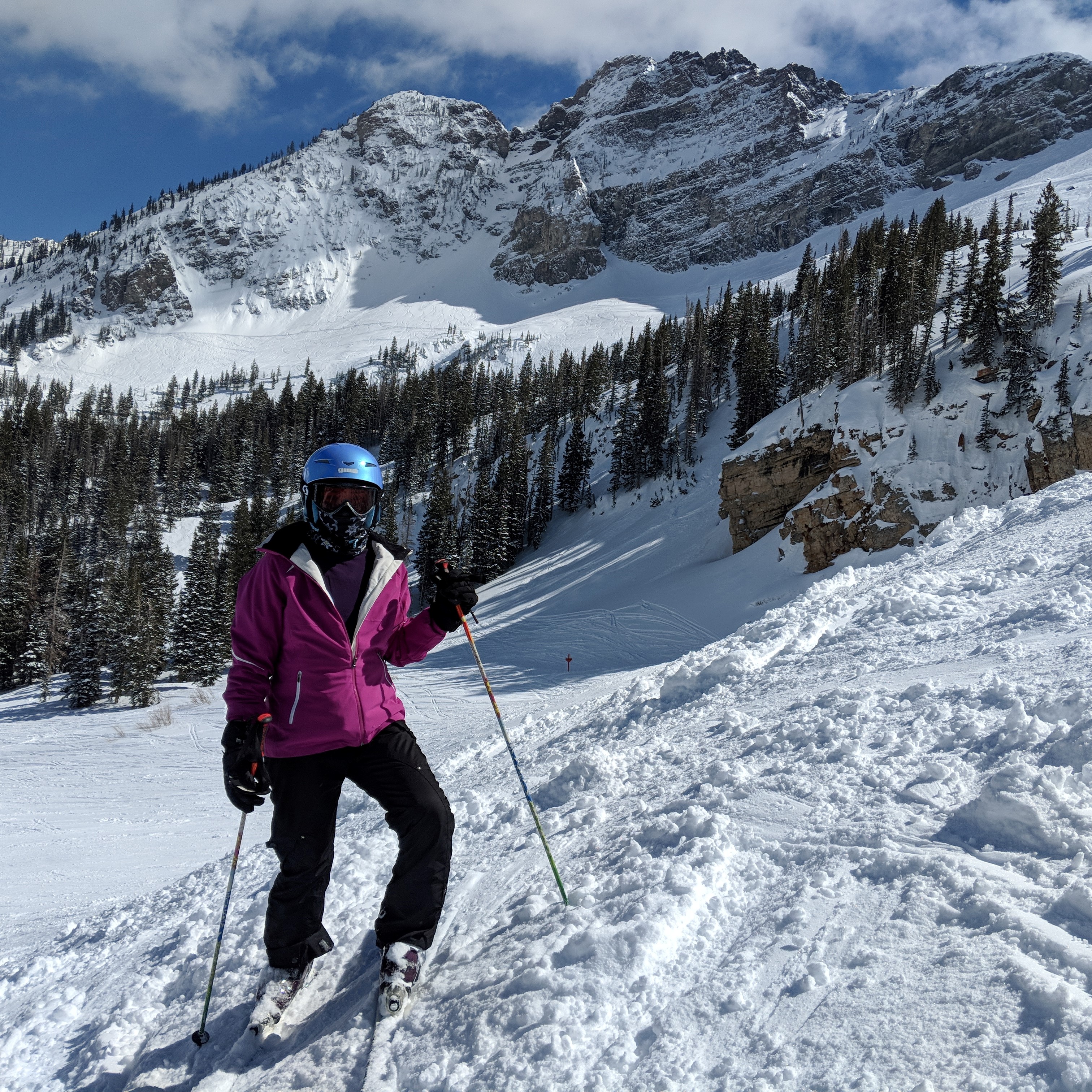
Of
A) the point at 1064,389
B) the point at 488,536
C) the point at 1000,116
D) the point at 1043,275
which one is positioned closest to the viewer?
the point at 1064,389

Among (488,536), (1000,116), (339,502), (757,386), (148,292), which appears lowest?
(488,536)

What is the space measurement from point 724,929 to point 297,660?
237 cm

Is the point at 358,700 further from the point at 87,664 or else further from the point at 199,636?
the point at 199,636

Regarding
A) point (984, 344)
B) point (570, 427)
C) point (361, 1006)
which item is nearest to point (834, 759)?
point (361, 1006)

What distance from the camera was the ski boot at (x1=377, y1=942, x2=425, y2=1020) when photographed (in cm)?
284

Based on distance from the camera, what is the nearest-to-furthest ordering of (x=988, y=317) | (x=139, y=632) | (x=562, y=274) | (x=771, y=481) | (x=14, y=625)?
1. (x=139, y=632)
2. (x=988, y=317)
3. (x=771, y=481)
4. (x=14, y=625)
5. (x=562, y=274)

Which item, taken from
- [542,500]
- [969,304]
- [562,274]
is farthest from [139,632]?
[562,274]

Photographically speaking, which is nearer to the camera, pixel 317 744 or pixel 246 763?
pixel 246 763

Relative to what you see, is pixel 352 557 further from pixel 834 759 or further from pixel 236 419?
pixel 236 419

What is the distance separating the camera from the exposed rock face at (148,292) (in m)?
181

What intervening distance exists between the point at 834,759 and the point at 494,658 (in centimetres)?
2449

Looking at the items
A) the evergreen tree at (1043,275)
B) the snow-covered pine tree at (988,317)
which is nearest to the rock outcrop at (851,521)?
→ the snow-covered pine tree at (988,317)

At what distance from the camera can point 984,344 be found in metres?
31.7

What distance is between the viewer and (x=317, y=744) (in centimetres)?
305
